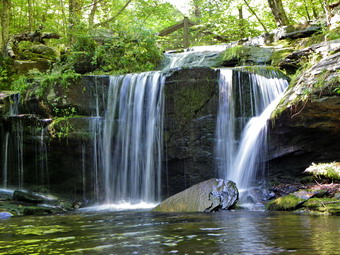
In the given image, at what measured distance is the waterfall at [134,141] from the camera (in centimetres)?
1013

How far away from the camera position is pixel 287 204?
270 inches

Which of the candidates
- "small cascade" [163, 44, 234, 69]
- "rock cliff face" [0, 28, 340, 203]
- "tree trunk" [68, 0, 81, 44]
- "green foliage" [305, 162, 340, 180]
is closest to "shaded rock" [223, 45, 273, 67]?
"small cascade" [163, 44, 234, 69]

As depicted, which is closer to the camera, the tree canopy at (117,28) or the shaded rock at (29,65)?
the tree canopy at (117,28)

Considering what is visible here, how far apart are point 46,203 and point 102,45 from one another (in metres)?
6.68

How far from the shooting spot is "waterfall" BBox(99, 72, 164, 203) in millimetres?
10133

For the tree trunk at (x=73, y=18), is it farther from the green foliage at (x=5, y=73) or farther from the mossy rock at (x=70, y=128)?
the mossy rock at (x=70, y=128)

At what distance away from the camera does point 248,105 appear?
9867 mm

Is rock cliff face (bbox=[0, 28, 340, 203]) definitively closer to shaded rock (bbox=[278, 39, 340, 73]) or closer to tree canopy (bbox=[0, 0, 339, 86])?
shaded rock (bbox=[278, 39, 340, 73])

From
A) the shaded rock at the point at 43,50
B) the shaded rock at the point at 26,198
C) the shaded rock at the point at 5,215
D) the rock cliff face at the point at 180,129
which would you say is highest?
the shaded rock at the point at 43,50

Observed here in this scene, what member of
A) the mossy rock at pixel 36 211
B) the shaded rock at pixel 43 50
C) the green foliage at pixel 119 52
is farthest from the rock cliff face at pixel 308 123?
the shaded rock at pixel 43 50


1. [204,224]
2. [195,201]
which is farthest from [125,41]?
[204,224]

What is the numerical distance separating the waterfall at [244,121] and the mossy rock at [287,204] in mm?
1606

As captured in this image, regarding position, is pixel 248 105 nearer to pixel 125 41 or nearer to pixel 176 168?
pixel 176 168

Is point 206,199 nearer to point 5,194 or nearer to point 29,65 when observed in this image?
point 5,194
